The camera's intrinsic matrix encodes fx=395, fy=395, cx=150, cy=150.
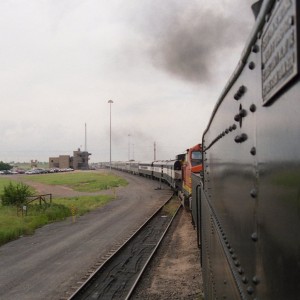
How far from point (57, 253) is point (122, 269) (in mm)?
3437

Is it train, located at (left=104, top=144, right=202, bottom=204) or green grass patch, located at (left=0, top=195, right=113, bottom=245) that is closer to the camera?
green grass patch, located at (left=0, top=195, right=113, bottom=245)

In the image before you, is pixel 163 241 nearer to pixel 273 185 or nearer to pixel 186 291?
pixel 186 291

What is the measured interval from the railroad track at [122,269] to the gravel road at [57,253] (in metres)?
0.51

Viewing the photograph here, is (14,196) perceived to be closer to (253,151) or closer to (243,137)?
(243,137)

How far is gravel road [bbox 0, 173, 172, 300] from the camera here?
34.2 feet

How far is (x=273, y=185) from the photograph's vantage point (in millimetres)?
1408

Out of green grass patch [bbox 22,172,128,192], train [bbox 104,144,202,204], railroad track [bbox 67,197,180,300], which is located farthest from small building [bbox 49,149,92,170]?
railroad track [bbox 67,197,180,300]

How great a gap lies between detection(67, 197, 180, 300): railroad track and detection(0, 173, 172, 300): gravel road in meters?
0.51

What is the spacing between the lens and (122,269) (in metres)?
11.9

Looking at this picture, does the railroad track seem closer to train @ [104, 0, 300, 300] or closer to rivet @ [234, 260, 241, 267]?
rivet @ [234, 260, 241, 267]

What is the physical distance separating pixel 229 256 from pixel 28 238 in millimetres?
16620

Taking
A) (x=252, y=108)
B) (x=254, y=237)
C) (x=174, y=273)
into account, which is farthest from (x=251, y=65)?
(x=174, y=273)

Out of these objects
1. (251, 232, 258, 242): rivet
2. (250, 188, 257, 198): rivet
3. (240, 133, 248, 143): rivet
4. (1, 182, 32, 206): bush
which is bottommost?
(1, 182, 32, 206): bush

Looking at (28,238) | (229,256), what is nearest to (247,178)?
(229,256)
